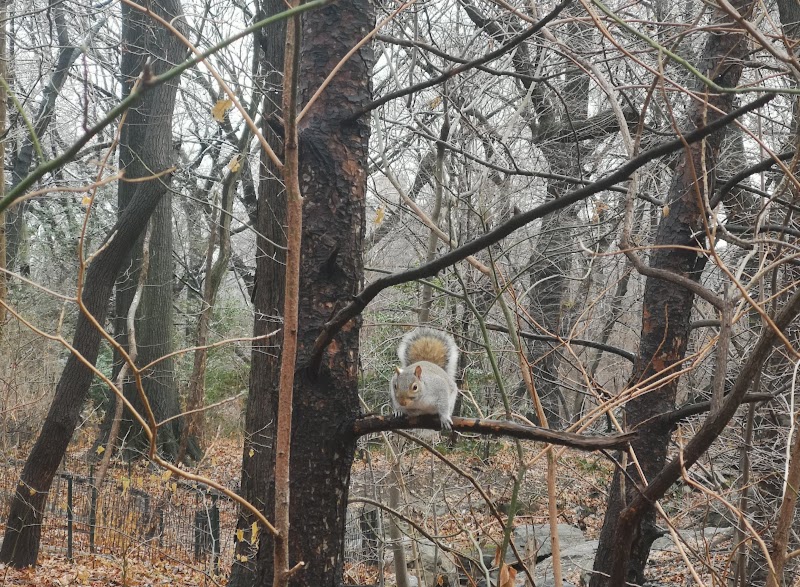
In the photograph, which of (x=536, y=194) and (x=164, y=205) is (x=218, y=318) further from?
(x=536, y=194)

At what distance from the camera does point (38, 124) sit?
8.96 m

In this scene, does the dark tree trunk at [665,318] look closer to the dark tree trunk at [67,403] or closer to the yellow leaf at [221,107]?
the yellow leaf at [221,107]

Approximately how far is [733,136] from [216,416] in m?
11.6

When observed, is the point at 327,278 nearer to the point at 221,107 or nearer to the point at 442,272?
the point at 221,107

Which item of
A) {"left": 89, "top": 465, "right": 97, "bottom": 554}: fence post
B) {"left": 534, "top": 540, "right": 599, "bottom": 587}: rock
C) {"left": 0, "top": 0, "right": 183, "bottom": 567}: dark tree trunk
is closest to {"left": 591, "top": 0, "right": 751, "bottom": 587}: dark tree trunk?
{"left": 534, "top": 540, "right": 599, "bottom": 587}: rock

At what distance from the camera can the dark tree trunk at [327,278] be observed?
2.43 m

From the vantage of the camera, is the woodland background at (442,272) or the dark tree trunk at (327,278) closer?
the woodland background at (442,272)

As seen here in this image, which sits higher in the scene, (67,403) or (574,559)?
(67,403)

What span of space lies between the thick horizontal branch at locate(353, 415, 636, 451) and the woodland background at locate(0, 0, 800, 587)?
0.01 meters

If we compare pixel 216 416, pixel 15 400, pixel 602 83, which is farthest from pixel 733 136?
pixel 216 416

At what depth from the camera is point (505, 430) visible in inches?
80.0

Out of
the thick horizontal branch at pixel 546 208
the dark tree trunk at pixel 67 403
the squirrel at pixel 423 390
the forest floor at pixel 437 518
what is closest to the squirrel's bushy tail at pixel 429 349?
the squirrel at pixel 423 390

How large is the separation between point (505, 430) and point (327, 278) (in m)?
0.85

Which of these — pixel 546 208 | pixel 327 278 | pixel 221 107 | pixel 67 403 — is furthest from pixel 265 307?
pixel 546 208
